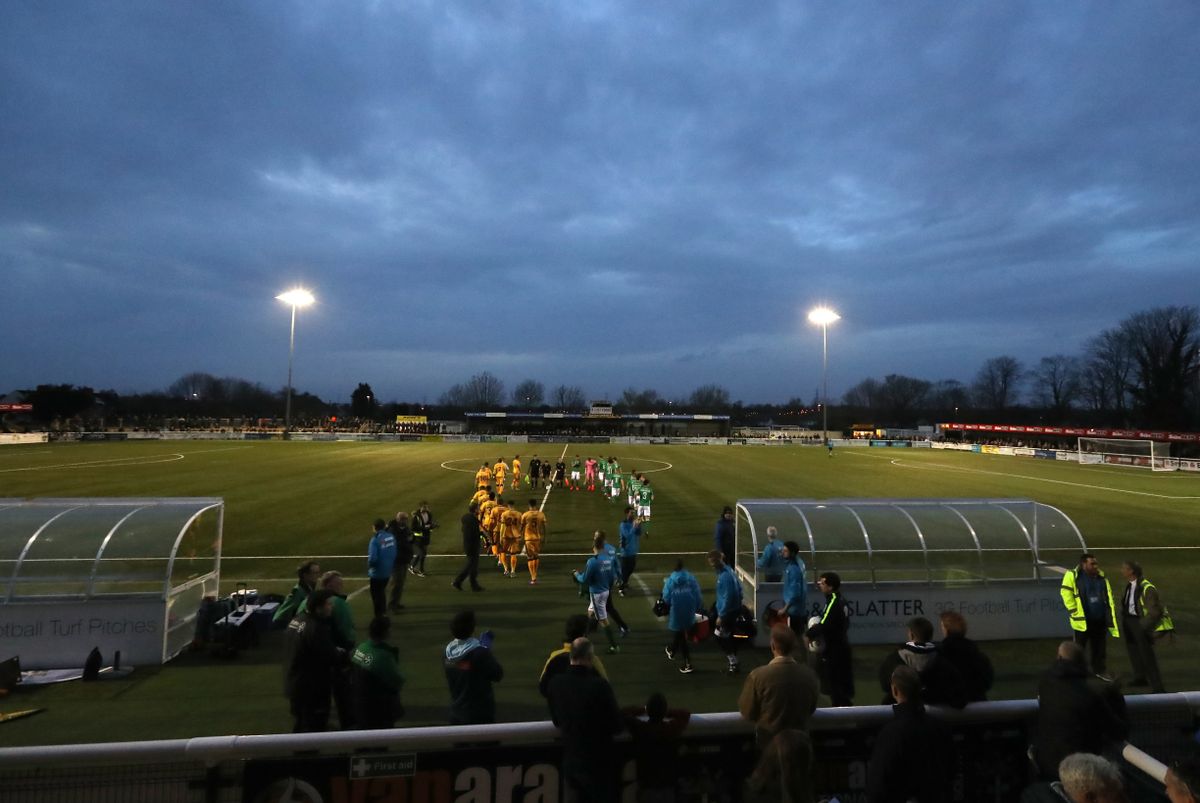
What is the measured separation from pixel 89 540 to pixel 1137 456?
59847mm

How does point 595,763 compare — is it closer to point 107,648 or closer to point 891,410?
point 107,648

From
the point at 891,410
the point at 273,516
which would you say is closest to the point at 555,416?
the point at 273,516

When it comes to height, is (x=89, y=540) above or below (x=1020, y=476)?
above

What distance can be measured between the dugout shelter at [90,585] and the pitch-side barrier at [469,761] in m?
6.04

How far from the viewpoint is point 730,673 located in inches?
338

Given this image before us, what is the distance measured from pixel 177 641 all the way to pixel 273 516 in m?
12.8

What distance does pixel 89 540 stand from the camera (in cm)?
936

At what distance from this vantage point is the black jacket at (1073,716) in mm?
4098

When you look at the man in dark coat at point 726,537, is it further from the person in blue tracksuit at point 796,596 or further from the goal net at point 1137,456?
the goal net at point 1137,456

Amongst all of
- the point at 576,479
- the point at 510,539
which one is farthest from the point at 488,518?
the point at 576,479

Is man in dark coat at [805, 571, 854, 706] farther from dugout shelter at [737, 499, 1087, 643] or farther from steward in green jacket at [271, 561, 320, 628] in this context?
steward in green jacket at [271, 561, 320, 628]

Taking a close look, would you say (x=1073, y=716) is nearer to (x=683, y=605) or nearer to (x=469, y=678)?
(x=469, y=678)

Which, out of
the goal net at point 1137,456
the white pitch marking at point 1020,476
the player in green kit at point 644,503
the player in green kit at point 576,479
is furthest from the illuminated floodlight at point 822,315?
the player in green kit at point 644,503

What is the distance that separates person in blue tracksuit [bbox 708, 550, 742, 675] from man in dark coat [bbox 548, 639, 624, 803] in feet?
15.9
